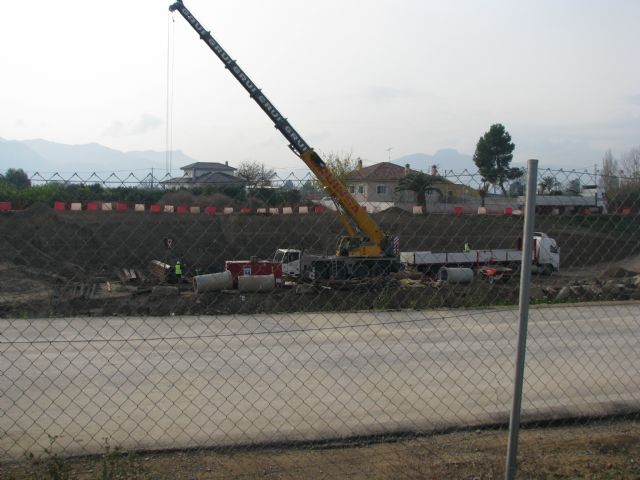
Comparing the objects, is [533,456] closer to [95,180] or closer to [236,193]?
[95,180]

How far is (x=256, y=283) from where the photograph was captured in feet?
66.3

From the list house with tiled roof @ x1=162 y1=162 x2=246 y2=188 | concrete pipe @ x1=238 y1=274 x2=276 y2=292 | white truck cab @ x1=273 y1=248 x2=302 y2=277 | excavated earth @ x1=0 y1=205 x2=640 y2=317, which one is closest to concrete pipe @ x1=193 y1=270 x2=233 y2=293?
concrete pipe @ x1=238 y1=274 x2=276 y2=292

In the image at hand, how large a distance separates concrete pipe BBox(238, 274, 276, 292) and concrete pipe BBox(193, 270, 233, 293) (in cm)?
42

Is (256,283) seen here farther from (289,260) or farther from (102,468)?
(102,468)

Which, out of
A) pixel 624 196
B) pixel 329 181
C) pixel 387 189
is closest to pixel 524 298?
pixel 624 196

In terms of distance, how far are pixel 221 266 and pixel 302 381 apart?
2438 cm

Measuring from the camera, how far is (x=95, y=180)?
199 inches

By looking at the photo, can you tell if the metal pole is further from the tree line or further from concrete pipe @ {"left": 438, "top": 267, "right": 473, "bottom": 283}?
concrete pipe @ {"left": 438, "top": 267, "right": 473, "bottom": 283}

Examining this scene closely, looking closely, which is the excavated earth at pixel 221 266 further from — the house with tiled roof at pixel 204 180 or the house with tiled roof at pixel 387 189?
the house with tiled roof at pixel 204 180

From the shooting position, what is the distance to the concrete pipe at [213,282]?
→ 64.9 ft

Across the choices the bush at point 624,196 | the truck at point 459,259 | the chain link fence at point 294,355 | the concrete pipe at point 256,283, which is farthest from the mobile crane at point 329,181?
the bush at point 624,196

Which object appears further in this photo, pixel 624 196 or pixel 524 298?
pixel 624 196

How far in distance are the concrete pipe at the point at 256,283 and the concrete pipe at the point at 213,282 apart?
42 cm

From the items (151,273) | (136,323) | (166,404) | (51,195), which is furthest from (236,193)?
(151,273)
